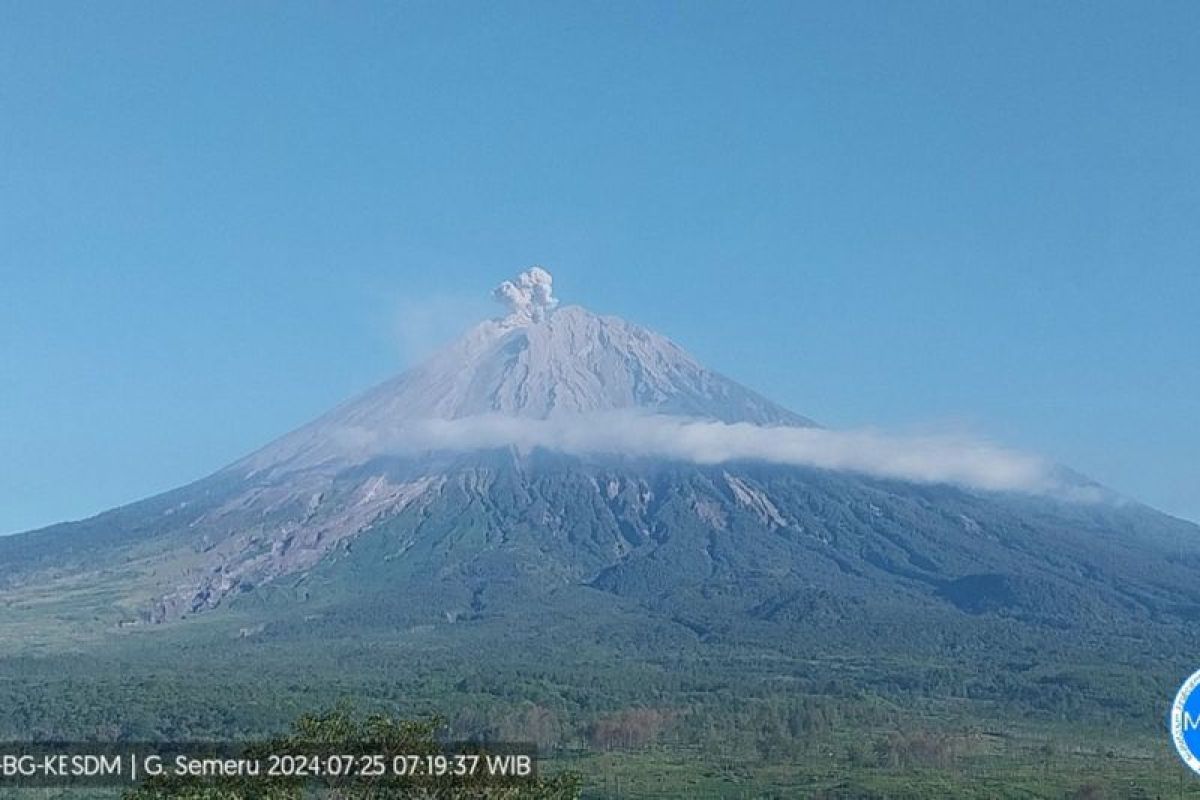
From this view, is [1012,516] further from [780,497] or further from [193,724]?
[193,724]

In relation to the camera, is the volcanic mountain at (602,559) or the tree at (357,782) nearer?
the tree at (357,782)

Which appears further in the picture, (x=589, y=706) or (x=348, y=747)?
(x=589, y=706)

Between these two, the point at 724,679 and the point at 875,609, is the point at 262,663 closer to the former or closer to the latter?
the point at 724,679

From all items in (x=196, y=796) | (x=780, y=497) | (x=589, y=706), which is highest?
(x=780, y=497)

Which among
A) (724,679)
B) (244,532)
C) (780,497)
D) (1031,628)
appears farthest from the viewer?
(780,497)

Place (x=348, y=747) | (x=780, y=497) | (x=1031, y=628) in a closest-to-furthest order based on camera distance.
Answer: (x=348, y=747) → (x=1031, y=628) → (x=780, y=497)

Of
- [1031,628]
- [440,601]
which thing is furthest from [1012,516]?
[440,601]

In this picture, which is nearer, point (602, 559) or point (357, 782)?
point (357, 782)

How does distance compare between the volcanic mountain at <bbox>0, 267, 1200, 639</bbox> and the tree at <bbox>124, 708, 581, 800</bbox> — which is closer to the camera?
the tree at <bbox>124, 708, 581, 800</bbox>

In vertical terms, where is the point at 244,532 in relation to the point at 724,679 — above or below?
above

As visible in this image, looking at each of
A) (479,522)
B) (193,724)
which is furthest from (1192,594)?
(193,724)
